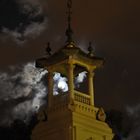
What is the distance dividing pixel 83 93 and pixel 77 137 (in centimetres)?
311

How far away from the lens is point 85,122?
28328mm

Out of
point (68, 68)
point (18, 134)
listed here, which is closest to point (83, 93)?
point (68, 68)

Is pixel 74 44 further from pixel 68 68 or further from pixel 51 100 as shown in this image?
pixel 51 100

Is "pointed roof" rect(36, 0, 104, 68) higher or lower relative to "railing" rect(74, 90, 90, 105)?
higher

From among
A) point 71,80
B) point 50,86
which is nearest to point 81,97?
point 71,80

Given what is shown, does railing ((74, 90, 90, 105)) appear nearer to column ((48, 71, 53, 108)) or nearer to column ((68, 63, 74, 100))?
column ((68, 63, 74, 100))

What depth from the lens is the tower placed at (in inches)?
1097

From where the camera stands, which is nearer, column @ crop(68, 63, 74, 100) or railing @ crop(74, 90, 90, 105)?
column @ crop(68, 63, 74, 100)

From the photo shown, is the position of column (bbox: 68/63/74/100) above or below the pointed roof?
below

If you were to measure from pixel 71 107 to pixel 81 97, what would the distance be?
159 cm

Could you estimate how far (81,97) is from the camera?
29.4m

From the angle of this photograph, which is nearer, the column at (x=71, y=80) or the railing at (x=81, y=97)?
the column at (x=71, y=80)

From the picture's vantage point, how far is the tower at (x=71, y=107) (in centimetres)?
2786

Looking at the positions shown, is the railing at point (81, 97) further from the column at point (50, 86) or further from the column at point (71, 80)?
the column at point (50, 86)
